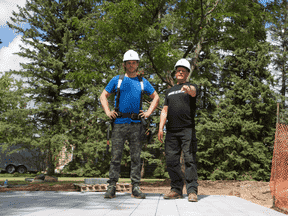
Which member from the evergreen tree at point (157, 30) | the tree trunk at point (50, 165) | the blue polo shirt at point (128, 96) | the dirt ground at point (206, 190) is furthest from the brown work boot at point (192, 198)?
the tree trunk at point (50, 165)

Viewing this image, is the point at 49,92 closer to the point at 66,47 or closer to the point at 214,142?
the point at 66,47

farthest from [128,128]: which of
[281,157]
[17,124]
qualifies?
[17,124]

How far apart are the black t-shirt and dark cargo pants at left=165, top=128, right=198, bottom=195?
10 cm

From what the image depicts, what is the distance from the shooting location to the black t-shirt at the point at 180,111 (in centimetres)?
454

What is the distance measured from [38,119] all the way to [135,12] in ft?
58.1

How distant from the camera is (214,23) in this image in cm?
1020

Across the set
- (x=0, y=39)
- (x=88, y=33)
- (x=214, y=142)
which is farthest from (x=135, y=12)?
(x=214, y=142)

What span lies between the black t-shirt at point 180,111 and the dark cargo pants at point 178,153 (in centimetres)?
10

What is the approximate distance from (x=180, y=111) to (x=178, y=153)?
687 millimetres

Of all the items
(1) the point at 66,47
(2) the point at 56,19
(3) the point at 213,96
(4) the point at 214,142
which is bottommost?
(4) the point at 214,142

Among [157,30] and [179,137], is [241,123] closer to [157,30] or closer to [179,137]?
[157,30]

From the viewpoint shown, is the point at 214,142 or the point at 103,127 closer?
the point at 214,142

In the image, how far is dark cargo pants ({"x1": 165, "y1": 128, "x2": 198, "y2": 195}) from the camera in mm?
4387

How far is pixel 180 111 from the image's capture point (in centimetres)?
456
